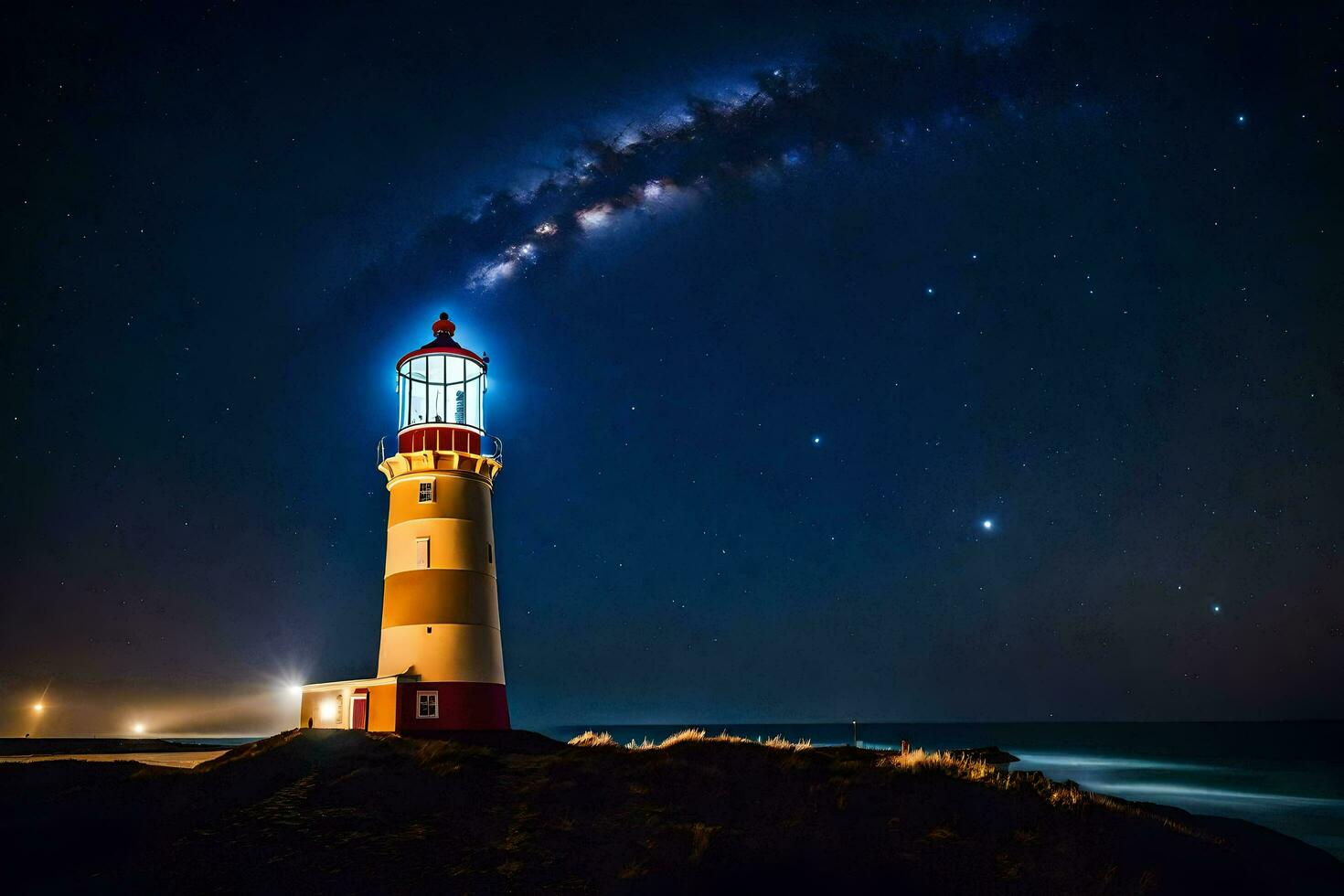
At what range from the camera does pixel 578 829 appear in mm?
12172

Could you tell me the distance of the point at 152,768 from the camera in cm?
1417

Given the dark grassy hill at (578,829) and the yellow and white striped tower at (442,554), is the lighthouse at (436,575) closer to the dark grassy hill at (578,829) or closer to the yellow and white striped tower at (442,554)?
the yellow and white striped tower at (442,554)

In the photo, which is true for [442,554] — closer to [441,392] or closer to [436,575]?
[436,575]

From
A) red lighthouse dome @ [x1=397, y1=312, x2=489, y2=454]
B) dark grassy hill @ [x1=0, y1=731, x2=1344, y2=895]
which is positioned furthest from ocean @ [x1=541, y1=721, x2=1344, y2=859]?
red lighthouse dome @ [x1=397, y1=312, x2=489, y2=454]

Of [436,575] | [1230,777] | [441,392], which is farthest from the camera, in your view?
[1230,777]

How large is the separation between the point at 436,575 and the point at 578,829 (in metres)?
9.04

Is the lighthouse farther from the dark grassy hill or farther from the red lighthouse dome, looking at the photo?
the dark grassy hill

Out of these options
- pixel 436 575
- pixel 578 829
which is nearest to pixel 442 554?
pixel 436 575

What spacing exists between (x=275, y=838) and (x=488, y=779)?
380cm

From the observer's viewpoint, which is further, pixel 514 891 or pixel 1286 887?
pixel 1286 887

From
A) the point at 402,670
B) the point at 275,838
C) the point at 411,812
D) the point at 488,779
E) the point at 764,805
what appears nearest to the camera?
the point at 275,838

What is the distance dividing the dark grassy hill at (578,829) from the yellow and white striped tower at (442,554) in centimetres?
292

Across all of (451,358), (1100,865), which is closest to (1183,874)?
(1100,865)

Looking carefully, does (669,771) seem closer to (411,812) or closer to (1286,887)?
(411,812)
